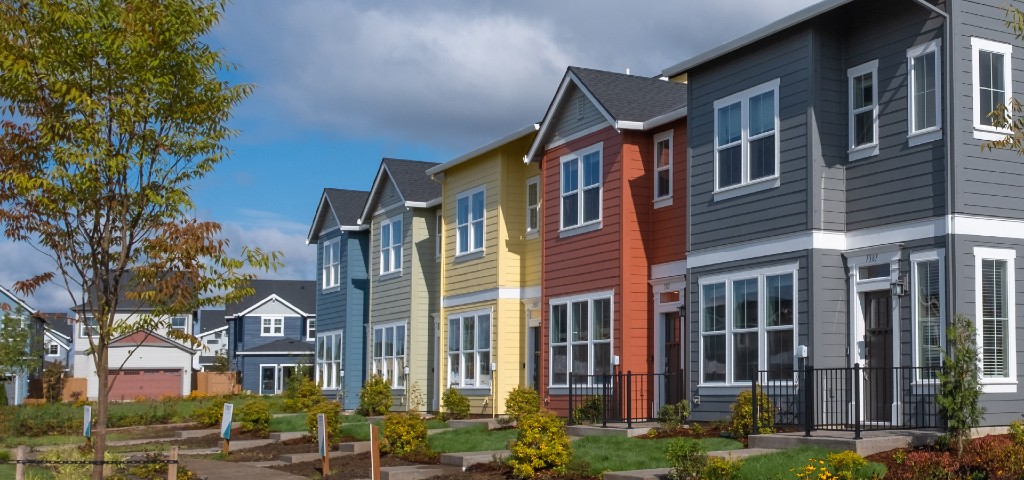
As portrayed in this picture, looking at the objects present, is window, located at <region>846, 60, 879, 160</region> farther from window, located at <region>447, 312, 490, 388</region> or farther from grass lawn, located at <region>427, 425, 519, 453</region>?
window, located at <region>447, 312, 490, 388</region>

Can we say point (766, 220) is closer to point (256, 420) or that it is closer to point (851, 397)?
point (851, 397)

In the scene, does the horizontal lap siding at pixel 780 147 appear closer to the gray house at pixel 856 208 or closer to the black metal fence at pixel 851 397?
the gray house at pixel 856 208

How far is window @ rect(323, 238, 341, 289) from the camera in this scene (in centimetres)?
4094

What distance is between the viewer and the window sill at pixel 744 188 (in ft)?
63.2

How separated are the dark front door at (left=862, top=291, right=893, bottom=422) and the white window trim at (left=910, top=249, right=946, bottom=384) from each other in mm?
731

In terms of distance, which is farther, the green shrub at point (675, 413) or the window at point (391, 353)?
the window at point (391, 353)

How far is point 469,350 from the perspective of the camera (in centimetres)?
3095

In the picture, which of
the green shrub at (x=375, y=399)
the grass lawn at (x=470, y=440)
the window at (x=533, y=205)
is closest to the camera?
→ the grass lawn at (x=470, y=440)

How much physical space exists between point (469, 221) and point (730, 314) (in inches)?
471

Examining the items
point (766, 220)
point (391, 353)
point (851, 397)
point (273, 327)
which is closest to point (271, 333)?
point (273, 327)

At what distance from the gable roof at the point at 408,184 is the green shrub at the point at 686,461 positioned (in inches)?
781

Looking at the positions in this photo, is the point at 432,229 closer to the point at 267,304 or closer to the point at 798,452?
the point at 798,452

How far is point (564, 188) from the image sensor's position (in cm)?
2597

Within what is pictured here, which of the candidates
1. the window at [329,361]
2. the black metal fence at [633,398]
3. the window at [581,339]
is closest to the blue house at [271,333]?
the window at [329,361]
